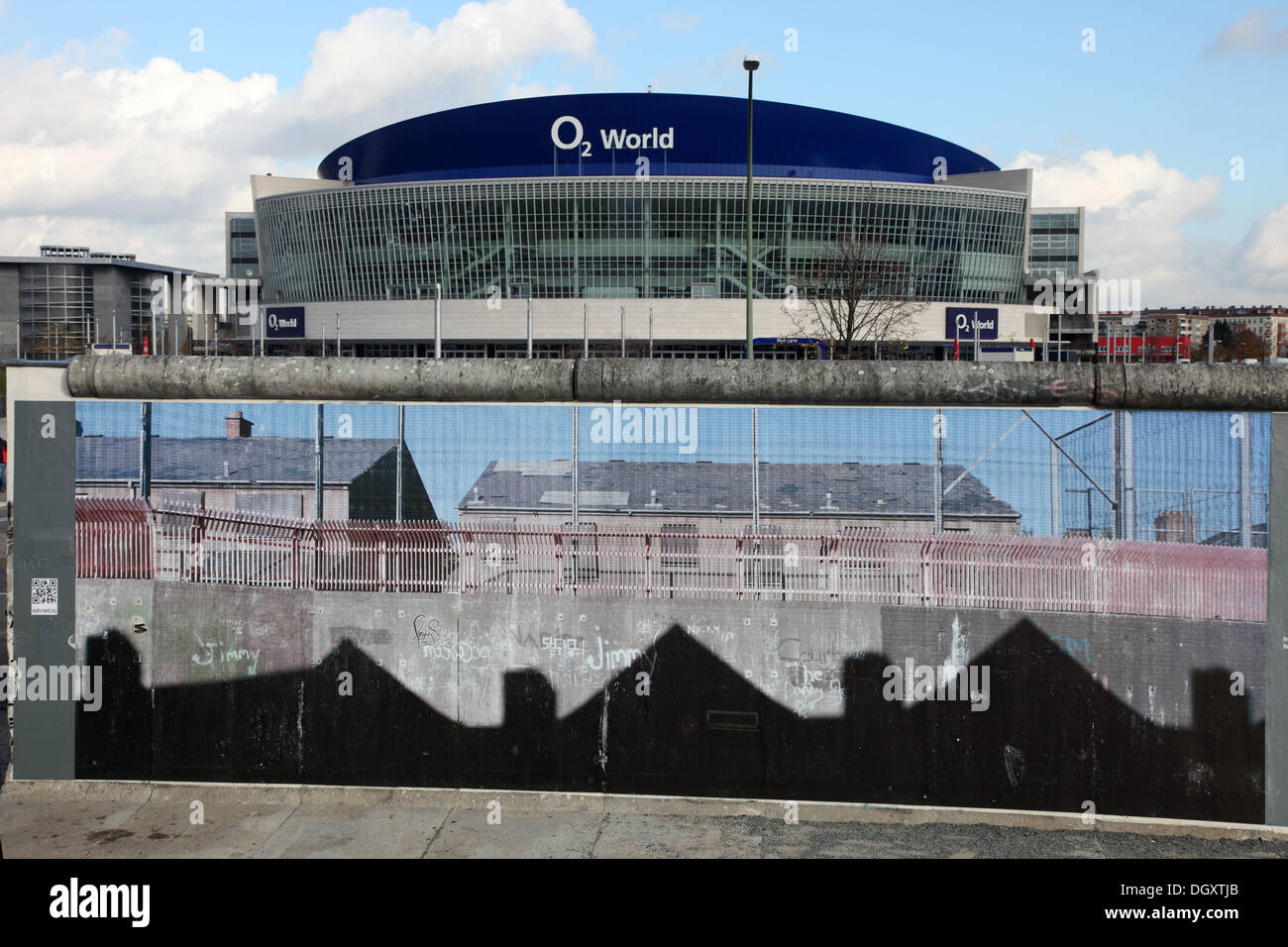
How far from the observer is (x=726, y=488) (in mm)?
10508

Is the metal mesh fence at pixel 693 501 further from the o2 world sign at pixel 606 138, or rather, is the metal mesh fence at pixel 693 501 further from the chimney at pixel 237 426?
the o2 world sign at pixel 606 138

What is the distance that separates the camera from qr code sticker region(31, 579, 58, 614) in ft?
35.7

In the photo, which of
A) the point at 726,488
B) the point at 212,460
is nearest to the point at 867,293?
the point at 726,488

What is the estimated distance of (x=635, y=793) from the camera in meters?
10.3

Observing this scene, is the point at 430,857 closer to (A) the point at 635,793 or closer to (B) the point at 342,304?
(A) the point at 635,793

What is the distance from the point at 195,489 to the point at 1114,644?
903 cm

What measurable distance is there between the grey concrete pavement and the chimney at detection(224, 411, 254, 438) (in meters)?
3.51

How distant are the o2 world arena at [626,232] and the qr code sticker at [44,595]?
7083 cm

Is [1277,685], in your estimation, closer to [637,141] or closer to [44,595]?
[44,595]

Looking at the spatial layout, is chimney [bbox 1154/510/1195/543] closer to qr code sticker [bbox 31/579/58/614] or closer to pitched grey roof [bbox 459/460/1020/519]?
pitched grey roof [bbox 459/460/1020/519]

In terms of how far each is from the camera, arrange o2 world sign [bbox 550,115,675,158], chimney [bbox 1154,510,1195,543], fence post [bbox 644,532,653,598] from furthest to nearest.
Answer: o2 world sign [bbox 550,115,675,158]
fence post [bbox 644,532,653,598]
chimney [bbox 1154,510,1195,543]

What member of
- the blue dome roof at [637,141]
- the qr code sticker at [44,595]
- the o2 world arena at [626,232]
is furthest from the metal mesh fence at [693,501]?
the blue dome roof at [637,141]

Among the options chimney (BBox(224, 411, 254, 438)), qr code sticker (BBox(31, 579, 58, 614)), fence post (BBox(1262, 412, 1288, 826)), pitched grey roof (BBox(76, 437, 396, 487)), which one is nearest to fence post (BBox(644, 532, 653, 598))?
pitched grey roof (BBox(76, 437, 396, 487))

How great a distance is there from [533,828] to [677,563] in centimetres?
280
